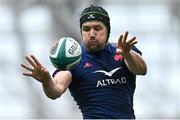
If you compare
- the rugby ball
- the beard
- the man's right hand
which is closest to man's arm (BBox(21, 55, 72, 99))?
the man's right hand

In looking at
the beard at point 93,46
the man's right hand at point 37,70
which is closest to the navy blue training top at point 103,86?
the beard at point 93,46

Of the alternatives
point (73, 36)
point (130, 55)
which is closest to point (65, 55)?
point (130, 55)

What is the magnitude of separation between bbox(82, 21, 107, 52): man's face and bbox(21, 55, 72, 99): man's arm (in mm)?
377

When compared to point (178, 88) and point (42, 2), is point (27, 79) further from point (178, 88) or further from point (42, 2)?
point (178, 88)

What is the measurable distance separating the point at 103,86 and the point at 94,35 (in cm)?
57

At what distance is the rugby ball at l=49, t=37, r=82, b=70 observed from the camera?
1073 cm

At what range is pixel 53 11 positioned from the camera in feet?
84.2

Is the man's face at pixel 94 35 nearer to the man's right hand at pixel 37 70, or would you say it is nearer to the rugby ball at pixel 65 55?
the rugby ball at pixel 65 55

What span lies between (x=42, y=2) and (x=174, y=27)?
11.2 ft

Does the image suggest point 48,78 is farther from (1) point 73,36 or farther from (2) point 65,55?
(1) point 73,36

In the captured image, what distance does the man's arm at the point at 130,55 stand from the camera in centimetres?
1055

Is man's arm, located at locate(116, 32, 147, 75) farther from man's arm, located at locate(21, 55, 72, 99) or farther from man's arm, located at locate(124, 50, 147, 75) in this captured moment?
man's arm, located at locate(21, 55, 72, 99)

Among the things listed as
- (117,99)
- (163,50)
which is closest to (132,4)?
(163,50)

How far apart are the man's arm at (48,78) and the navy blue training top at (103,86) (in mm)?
187
